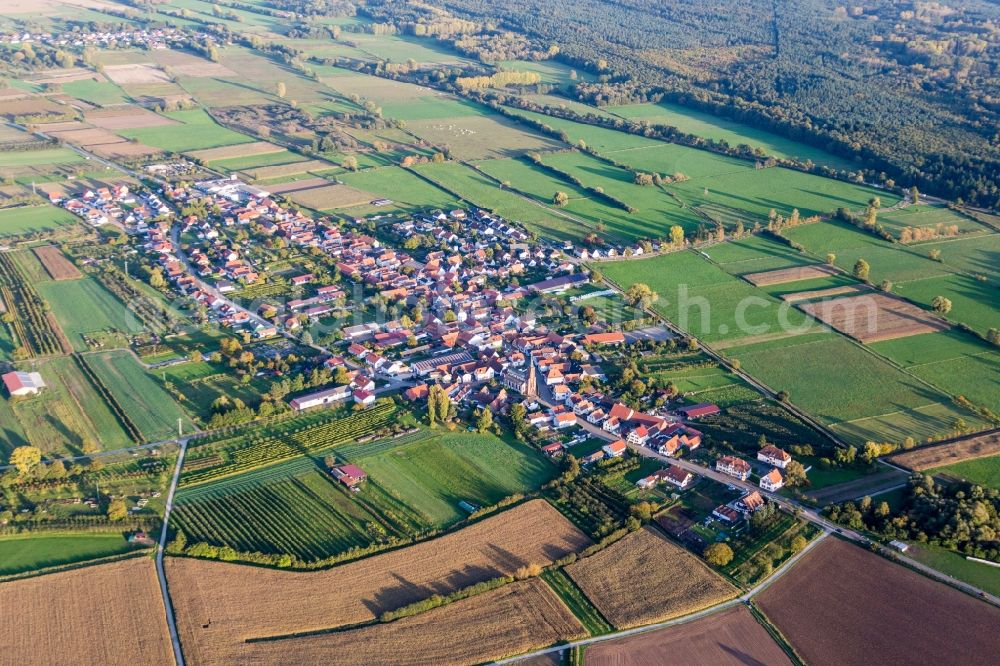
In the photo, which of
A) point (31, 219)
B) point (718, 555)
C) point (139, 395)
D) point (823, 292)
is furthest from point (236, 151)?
point (718, 555)

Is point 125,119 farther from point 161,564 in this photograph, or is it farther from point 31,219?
point 161,564

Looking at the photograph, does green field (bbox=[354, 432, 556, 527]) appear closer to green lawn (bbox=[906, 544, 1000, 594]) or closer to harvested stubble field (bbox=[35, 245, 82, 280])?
green lawn (bbox=[906, 544, 1000, 594])

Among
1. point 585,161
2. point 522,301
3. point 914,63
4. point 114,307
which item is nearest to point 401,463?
point 522,301

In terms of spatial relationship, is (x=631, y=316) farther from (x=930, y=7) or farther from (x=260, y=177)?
(x=930, y=7)

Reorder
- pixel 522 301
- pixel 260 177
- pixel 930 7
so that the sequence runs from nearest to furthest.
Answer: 1. pixel 522 301
2. pixel 260 177
3. pixel 930 7

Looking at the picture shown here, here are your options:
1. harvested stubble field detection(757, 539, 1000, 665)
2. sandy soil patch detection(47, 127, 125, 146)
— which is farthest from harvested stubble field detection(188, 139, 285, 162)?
harvested stubble field detection(757, 539, 1000, 665)
